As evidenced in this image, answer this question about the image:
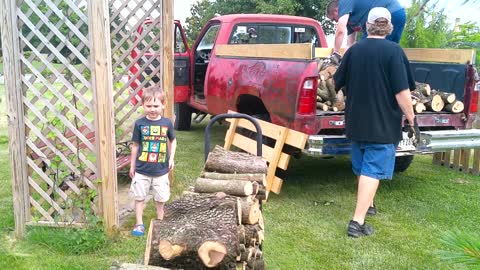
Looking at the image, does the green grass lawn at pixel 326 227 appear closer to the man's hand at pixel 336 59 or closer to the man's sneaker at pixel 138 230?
the man's sneaker at pixel 138 230

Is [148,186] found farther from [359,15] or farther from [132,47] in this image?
[359,15]

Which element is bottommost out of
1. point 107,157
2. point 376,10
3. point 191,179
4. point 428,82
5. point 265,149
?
point 191,179

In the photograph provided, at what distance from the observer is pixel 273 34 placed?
7.25 meters

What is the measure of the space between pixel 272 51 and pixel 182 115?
3.95m

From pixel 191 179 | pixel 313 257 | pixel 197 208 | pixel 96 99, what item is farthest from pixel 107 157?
pixel 191 179

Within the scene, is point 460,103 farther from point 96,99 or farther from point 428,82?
point 96,99

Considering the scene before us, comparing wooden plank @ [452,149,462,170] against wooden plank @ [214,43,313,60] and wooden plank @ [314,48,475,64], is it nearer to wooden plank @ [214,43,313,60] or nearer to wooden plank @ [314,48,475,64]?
wooden plank @ [314,48,475,64]

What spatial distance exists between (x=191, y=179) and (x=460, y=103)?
310 cm

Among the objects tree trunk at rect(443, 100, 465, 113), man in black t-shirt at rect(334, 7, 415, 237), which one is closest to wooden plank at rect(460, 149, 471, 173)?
tree trunk at rect(443, 100, 465, 113)

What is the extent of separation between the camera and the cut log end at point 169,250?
2191 mm

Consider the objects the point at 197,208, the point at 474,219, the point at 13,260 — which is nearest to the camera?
the point at 197,208

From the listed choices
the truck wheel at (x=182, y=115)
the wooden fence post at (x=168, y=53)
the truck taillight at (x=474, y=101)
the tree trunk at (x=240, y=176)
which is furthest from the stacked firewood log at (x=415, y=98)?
the truck wheel at (x=182, y=115)

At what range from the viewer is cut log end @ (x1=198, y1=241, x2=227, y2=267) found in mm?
2160

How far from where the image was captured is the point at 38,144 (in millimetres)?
4059
